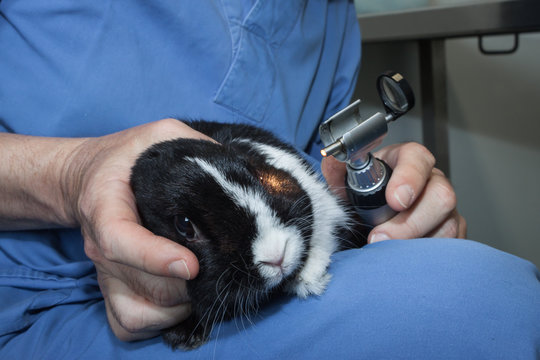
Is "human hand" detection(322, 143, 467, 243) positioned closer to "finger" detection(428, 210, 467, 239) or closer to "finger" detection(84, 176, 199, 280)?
"finger" detection(428, 210, 467, 239)

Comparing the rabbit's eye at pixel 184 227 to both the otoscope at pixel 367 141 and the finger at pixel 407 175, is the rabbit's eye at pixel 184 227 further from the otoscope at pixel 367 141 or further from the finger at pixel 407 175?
the finger at pixel 407 175

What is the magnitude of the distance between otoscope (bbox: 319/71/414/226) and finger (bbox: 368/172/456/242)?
23 mm

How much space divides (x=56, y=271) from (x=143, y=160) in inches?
13.1

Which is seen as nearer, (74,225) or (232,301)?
(232,301)

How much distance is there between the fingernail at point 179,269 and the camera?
608mm

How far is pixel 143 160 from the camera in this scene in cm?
78

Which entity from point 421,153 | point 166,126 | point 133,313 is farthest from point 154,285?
point 421,153

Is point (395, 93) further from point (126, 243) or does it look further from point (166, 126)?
point (126, 243)

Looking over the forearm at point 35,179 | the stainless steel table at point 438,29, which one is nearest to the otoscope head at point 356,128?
the forearm at point 35,179

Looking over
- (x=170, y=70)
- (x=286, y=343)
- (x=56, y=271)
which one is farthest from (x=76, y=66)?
(x=286, y=343)

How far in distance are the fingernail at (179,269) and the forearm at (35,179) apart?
1.06ft

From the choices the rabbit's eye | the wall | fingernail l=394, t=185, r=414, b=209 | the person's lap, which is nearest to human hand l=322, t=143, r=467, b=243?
fingernail l=394, t=185, r=414, b=209

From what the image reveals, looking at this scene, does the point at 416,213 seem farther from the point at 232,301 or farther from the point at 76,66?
the point at 76,66

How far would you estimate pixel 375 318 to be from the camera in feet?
2.12
